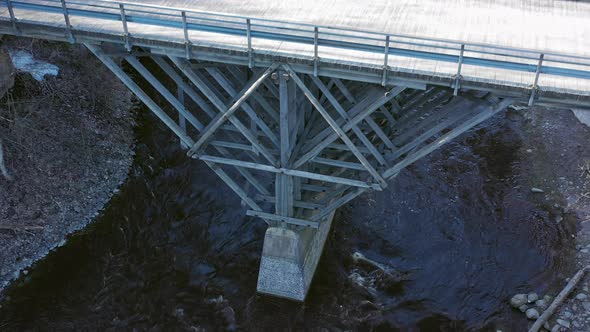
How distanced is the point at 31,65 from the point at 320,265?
14.6 m

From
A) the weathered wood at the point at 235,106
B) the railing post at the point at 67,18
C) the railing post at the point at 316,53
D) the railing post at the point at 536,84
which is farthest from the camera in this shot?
the railing post at the point at 67,18

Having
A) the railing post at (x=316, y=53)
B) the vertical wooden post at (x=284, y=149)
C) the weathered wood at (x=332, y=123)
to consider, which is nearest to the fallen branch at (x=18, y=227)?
the vertical wooden post at (x=284, y=149)

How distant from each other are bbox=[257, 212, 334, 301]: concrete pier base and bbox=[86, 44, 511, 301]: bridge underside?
0.03 meters

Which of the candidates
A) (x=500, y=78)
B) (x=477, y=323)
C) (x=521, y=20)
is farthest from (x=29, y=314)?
(x=521, y=20)

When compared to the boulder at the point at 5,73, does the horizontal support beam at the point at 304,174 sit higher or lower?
lower

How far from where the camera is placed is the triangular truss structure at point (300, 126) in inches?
549

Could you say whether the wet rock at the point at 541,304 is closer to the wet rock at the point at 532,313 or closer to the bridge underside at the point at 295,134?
the wet rock at the point at 532,313

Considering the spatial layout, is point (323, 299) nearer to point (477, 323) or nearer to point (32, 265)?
point (477, 323)

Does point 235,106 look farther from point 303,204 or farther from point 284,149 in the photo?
point 303,204

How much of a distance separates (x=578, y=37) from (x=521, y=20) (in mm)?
1623

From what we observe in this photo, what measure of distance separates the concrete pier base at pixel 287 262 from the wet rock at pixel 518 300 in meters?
6.43

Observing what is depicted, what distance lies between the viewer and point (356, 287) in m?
18.7

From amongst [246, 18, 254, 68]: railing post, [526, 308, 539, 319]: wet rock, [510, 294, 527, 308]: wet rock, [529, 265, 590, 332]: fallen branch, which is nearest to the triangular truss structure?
[246, 18, 254, 68]: railing post

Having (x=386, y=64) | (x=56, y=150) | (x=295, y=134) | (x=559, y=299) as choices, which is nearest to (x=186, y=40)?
(x=295, y=134)
